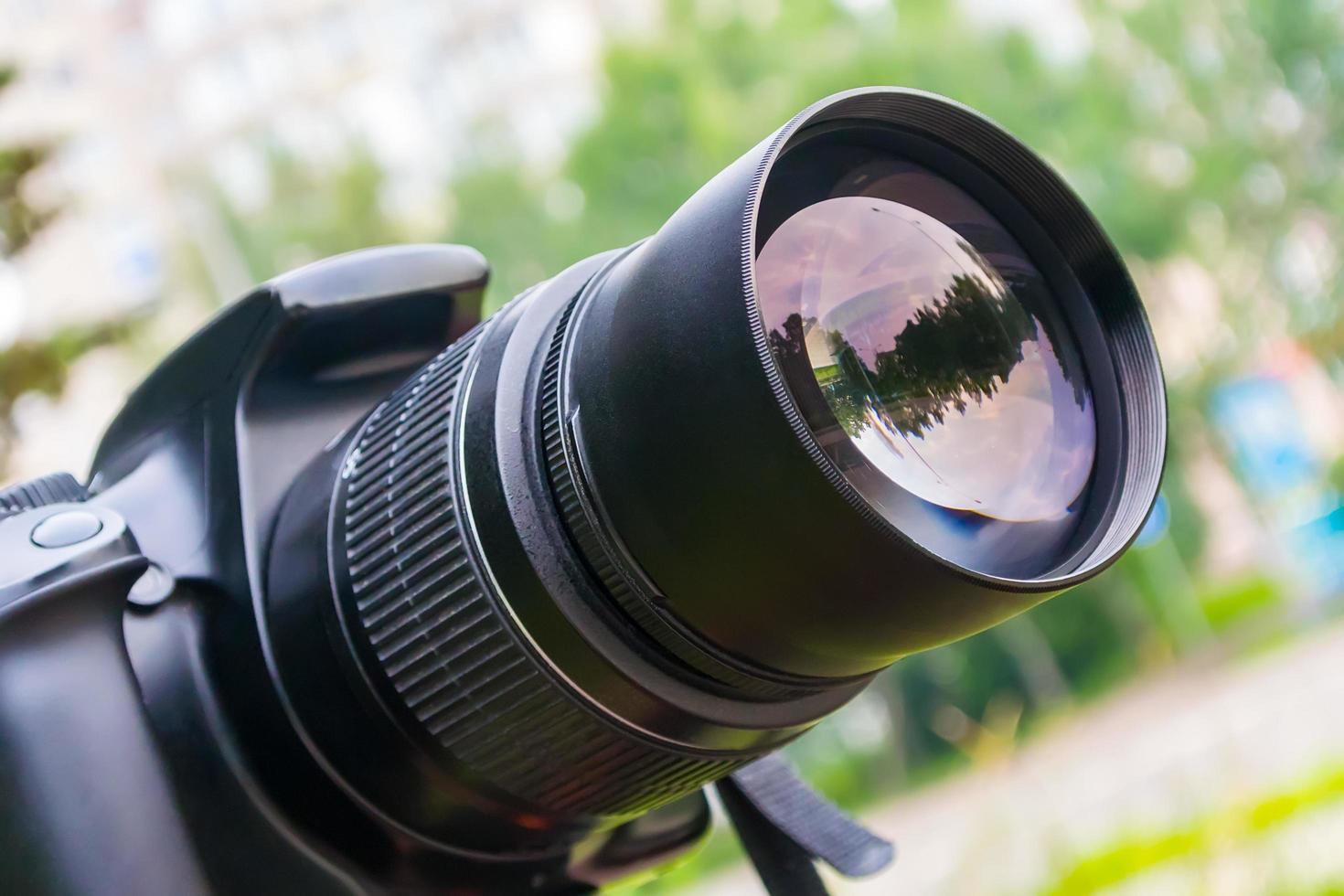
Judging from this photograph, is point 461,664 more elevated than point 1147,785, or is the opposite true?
point 461,664

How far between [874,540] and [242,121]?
689 inches

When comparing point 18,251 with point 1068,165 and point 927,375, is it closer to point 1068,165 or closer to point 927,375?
point 927,375

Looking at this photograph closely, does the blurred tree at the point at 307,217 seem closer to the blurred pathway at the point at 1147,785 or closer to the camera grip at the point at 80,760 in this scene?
the blurred pathway at the point at 1147,785

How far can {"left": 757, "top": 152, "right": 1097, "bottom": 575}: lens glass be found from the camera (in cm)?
57

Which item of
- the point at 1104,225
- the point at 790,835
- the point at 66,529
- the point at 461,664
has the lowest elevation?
the point at 1104,225

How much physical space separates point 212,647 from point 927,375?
38 cm

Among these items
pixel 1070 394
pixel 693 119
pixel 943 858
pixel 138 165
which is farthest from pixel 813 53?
pixel 138 165

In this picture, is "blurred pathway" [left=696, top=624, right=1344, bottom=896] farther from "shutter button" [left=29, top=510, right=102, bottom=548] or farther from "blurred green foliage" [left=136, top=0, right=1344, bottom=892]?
"shutter button" [left=29, top=510, right=102, bottom=548]

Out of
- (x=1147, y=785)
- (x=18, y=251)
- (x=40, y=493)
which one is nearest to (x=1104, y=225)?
(x=1147, y=785)

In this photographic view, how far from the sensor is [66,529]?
0.62 metres

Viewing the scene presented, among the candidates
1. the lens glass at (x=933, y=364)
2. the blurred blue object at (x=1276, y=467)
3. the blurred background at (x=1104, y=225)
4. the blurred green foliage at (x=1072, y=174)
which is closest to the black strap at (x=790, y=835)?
the lens glass at (x=933, y=364)

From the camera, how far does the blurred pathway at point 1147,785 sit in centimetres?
236

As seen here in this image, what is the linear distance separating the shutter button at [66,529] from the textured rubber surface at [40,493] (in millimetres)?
35

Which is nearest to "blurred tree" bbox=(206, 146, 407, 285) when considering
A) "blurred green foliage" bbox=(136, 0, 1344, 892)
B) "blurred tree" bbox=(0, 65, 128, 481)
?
"blurred green foliage" bbox=(136, 0, 1344, 892)
